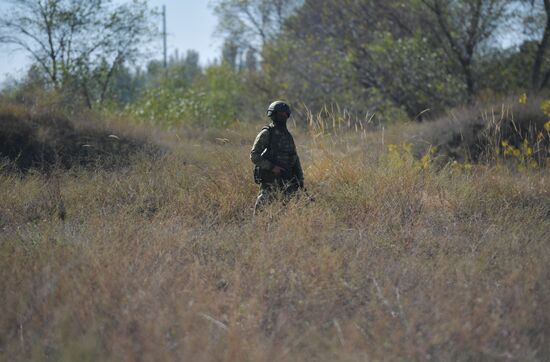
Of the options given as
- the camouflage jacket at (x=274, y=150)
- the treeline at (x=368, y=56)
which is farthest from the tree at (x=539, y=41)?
the camouflage jacket at (x=274, y=150)

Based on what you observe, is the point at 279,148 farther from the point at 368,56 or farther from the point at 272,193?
the point at 368,56

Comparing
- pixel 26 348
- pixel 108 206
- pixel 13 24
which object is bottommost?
pixel 26 348

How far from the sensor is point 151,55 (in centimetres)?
1947

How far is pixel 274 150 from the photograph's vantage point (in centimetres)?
628

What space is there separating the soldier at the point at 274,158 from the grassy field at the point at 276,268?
0.34 meters

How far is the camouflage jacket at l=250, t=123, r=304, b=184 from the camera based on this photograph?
6.14m

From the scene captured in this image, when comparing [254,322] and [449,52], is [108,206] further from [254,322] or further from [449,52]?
[449,52]

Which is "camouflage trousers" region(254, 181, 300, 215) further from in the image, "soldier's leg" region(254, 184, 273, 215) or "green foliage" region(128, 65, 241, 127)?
"green foliage" region(128, 65, 241, 127)

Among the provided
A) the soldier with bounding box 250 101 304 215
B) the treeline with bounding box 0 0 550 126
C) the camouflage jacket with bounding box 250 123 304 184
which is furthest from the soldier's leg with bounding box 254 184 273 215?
the treeline with bounding box 0 0 550 126

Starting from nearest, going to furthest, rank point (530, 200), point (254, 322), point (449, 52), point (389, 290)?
point (254, 322) → point (389, 290) → point (530, 200) → point (449, 52)

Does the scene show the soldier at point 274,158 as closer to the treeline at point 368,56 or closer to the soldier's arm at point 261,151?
the soldier's arm at point 261,151

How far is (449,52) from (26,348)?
587 inches

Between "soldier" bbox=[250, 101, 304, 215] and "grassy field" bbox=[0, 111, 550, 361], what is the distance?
1.10 ft

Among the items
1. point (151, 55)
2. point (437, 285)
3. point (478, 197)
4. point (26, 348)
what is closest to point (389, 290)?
point (437, 285)
